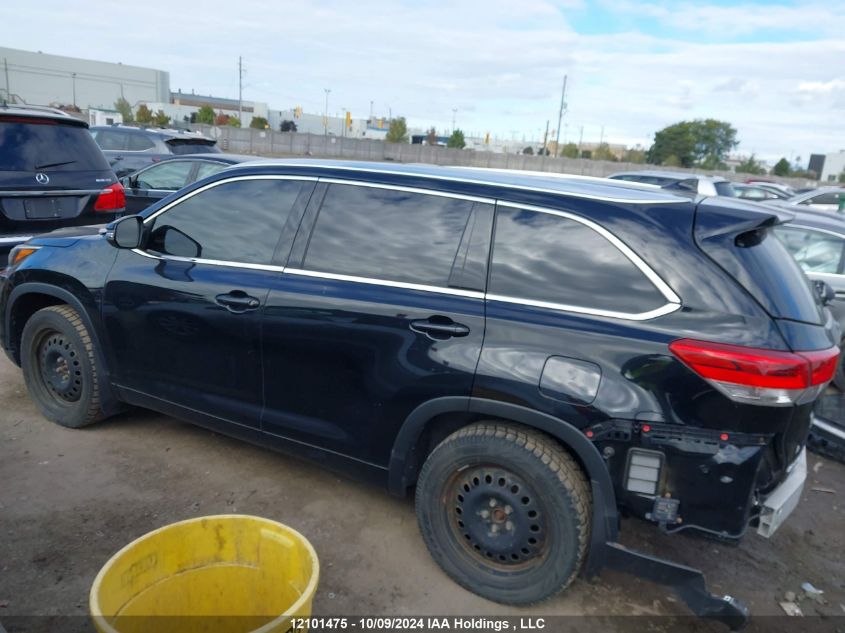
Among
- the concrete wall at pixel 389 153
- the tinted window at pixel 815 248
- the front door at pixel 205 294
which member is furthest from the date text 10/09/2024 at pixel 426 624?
the concrete wall at pixel 389 153

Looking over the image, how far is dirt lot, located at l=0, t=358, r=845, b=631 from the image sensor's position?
2926 mm

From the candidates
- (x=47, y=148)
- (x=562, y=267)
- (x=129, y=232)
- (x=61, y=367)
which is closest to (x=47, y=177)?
(x=47, y=148)

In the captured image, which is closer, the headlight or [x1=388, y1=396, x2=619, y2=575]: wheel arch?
A: [x1=388, y1=396, x2=619, y2=575]: wheel arch

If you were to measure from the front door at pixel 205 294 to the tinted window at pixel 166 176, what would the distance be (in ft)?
19.1

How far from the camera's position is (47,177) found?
584 centimetres

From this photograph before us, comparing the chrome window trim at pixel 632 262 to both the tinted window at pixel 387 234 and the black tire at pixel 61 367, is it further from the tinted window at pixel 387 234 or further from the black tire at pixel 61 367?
the black tire at pixel 61 367

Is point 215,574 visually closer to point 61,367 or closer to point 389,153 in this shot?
point 61,367

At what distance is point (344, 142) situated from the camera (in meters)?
54.0

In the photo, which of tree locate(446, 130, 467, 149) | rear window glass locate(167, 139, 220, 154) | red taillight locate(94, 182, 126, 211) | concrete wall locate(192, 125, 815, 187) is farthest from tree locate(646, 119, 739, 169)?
red taillight locate(94, 182, 126, 211)

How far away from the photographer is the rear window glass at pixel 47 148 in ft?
18.5

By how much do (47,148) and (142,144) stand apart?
330 inches

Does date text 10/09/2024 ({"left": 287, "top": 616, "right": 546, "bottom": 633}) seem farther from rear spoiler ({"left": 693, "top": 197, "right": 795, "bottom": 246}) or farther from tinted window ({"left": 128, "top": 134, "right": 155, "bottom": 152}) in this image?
tinted window ({"left": 128, "top": 134, "right": 155, "bottom": 152})

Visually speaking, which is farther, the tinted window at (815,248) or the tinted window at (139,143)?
the tinted window at (139,143)

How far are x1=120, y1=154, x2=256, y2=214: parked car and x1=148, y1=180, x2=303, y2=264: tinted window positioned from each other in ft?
18.3
